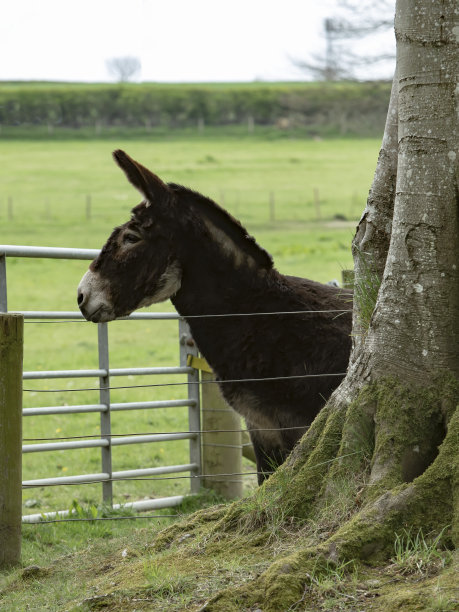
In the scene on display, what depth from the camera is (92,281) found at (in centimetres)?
563

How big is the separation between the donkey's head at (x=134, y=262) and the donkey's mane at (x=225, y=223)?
6.4 inches

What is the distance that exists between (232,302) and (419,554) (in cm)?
275

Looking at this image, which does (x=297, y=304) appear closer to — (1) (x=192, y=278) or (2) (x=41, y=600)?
(1) (x=192, y=278)

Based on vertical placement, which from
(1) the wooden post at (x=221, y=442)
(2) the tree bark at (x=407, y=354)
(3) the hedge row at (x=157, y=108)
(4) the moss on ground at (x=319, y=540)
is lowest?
(1) the wooden post at (x=221, y=442)

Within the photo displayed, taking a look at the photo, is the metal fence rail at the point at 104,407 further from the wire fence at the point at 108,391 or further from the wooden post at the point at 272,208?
the wooden post at the point at 272,208

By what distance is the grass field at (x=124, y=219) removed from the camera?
37.6 ft

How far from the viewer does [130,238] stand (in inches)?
224

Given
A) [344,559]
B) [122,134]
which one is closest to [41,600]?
[344,559]

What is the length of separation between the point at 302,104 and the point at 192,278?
65082 mm

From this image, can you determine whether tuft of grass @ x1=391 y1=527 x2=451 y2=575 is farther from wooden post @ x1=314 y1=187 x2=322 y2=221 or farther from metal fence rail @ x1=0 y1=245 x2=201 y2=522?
wooden post @ x1=314 y1=187 x2=322 y2=221

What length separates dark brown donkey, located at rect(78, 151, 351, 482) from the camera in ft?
18.4

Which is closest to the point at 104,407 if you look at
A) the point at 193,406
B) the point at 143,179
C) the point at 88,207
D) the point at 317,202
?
the point at 193,406

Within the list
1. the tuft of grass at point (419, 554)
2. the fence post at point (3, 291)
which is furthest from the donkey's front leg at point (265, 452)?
the tuft of grass at point (419, 554)

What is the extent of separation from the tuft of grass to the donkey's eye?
2.90 metres
